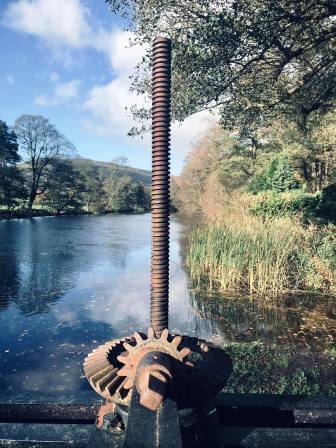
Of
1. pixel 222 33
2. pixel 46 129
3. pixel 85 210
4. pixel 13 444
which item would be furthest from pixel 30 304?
pixel 85 210

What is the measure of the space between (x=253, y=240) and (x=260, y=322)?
319cm

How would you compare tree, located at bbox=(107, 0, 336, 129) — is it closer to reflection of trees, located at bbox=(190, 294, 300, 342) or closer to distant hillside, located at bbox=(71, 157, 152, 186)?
reflection of trees, located at bbox=(190, 294, 300, 342)

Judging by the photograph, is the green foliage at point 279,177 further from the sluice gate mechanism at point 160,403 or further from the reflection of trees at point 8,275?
the sluice gate mechanism at point 160,403

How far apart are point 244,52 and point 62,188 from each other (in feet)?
155

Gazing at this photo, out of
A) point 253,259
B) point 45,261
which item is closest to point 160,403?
point 253,259

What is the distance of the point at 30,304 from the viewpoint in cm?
1088

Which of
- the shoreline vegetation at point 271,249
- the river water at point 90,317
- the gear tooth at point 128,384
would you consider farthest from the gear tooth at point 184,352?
the shoreline vegetation at point 271,249

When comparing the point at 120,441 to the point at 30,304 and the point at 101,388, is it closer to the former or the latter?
the point at 101,388

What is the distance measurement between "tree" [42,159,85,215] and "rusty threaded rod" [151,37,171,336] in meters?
51.4

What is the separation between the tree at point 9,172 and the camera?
137 feet

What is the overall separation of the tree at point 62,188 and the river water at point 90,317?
1439 inches

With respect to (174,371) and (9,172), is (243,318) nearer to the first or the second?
(174,371)

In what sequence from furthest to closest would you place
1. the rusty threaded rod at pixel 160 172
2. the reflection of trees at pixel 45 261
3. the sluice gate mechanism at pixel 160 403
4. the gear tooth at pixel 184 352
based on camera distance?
the reflection of trees at pixel 45 261 < the rusty threaded rod at pixel 160 172 < the gear tooth at pixel 184 352 < the sluice gate mechanism at pixel 160 403

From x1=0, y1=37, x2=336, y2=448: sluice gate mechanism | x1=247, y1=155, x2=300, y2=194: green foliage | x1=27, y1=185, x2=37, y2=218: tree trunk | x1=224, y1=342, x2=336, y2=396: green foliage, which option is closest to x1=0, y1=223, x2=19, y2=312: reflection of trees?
x1=224, y1=342, x2=336, y2=396: green foliage
